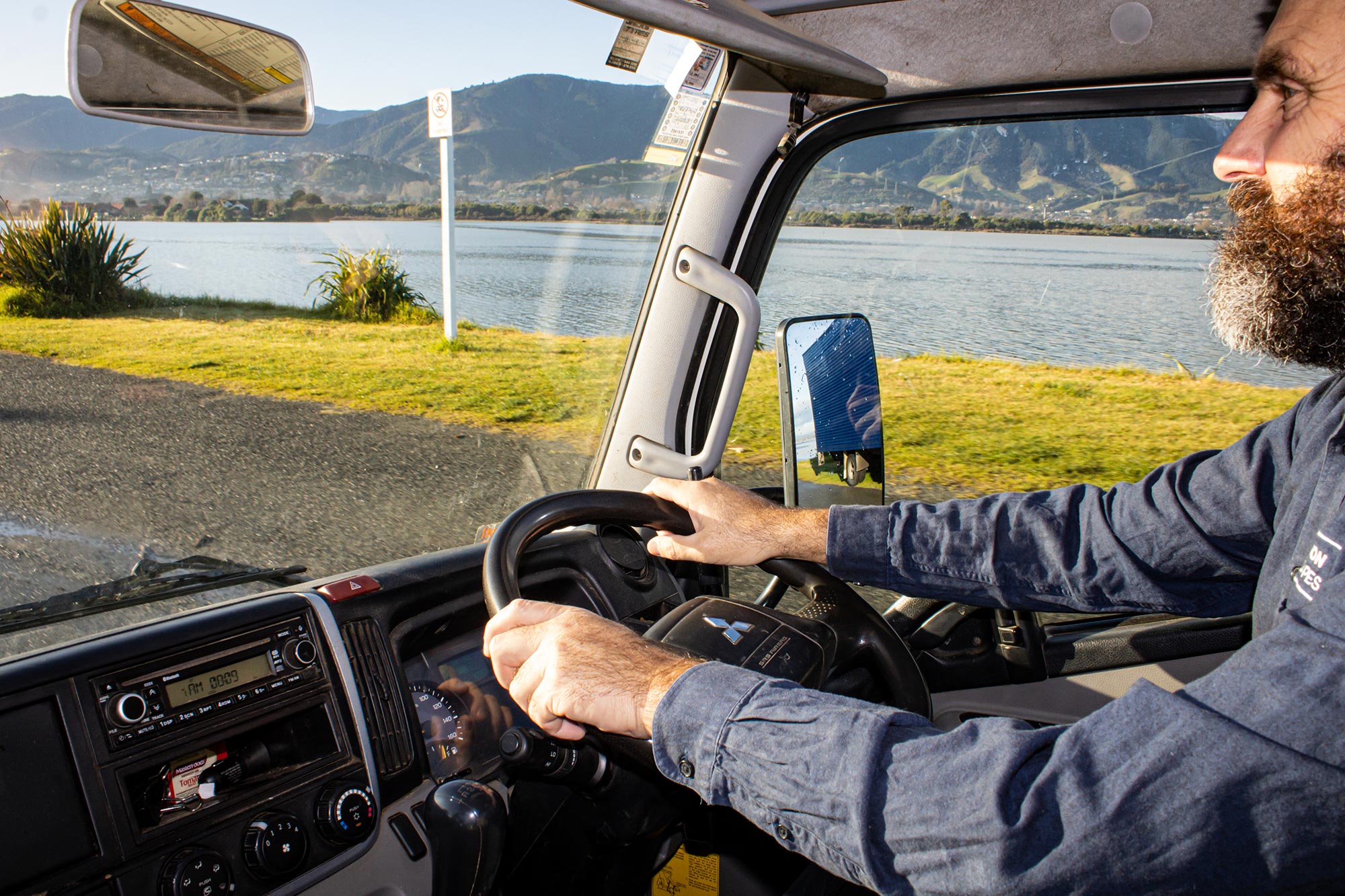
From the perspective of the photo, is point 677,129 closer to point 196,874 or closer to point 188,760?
point 188,760

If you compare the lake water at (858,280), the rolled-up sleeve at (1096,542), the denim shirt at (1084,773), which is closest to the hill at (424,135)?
the lake water at (858,280)

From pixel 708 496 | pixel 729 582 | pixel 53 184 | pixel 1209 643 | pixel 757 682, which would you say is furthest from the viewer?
pixel 729 582

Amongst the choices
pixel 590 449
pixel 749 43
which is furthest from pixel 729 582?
pixel 749 43

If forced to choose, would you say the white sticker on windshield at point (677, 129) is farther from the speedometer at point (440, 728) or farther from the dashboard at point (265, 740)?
the speedometer at point (440, 728)

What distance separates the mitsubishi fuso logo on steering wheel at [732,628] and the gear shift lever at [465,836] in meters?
0.55

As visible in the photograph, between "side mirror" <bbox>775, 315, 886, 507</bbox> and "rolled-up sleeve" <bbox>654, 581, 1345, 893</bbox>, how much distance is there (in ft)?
3.77

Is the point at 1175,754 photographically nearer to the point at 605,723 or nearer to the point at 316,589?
the point at 605,723

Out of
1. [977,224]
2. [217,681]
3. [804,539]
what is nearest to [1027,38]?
[977,224]

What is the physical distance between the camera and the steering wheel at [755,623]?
5.13 feet

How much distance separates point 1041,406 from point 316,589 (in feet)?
10.3

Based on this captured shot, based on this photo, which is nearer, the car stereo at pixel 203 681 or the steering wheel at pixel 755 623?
the car stereo at pixel 203 681

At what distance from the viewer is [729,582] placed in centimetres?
276

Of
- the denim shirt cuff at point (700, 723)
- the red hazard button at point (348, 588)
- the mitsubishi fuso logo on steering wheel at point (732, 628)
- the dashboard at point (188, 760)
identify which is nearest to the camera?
the denim shirt cuff at point (700, 723)

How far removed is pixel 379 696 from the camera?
5.69 ft
